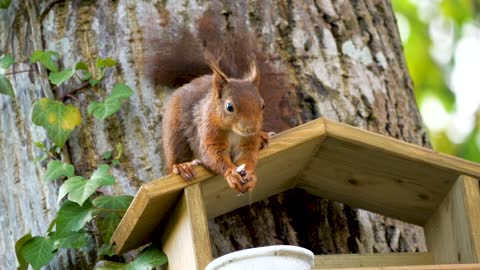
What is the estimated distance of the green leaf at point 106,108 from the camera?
280 cm

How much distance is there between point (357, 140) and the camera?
244cm

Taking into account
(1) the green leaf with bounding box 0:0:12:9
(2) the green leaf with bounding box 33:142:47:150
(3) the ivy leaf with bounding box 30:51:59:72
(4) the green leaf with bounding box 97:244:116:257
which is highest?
(1) the green leaf with bounding box 0:0:12:9

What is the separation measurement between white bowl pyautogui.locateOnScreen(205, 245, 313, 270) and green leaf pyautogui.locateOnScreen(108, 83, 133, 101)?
97 cm

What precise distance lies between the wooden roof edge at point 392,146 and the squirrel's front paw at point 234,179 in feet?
0.82

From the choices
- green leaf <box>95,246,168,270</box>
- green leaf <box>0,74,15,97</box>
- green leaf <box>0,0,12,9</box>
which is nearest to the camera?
green leaf <box>95,246,168,270</box>

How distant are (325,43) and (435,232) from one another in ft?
2.47

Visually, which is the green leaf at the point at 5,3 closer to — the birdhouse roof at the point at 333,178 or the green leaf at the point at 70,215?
the green leaf at the point at 70,215

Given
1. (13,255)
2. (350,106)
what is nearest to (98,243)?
(13,255)

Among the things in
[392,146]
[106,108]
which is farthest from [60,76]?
[392,146]

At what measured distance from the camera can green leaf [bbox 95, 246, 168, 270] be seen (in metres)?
2.48

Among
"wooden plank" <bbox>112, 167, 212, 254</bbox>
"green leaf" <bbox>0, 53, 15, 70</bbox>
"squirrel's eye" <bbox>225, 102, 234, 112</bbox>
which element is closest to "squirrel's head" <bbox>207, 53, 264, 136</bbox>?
"squirrel's eye" <bbox>225, 102, 234, 112</bbox>

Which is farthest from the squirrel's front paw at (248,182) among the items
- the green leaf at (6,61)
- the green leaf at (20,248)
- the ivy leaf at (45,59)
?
the green leaf at (6,61)

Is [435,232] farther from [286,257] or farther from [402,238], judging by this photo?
[286,257]

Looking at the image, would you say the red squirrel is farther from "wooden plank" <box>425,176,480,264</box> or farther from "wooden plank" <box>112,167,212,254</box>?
"wooden plank" <box>425,176,480,264</box>
